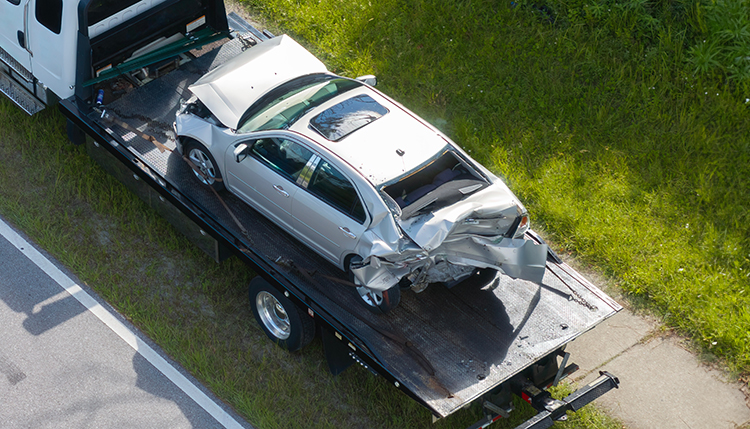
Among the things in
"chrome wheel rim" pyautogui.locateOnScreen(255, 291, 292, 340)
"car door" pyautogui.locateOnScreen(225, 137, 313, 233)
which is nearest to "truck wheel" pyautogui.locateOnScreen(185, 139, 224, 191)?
"car door" pyautogui.locateOnScreen(225, 137, 313, 233)

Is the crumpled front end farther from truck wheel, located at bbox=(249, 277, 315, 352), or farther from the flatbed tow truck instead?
truck wheel, located at bbox=(249, 277, 315, 352)

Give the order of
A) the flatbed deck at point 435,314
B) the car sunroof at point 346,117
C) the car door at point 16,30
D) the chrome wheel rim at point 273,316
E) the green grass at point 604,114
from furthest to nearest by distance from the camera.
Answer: the green grass at point 604,114, the car door at point 16,30, the chrome wheel rim at point 273,316, the car sunroof at point 346,117, the flatbed deck at point 435,314

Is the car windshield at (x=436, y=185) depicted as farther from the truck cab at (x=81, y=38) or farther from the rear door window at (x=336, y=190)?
the truck cab at (x=81, y=38)

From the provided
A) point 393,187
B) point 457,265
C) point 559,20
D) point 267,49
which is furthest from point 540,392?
point 559,20

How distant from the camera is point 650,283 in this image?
8430mm

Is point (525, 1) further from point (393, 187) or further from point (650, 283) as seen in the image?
point (393, 187)

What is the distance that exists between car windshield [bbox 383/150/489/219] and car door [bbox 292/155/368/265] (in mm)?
353

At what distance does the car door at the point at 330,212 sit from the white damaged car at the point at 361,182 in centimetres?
1

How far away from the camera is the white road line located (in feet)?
23.1

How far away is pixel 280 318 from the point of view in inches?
297

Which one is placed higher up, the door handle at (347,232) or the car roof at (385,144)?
the car roof at (385,144)

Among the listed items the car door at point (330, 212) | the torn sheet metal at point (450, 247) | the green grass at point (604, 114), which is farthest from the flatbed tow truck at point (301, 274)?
the green grass at point (604, 114)

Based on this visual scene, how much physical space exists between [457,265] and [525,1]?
6069 mm

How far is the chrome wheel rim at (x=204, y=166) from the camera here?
7.68 metres
